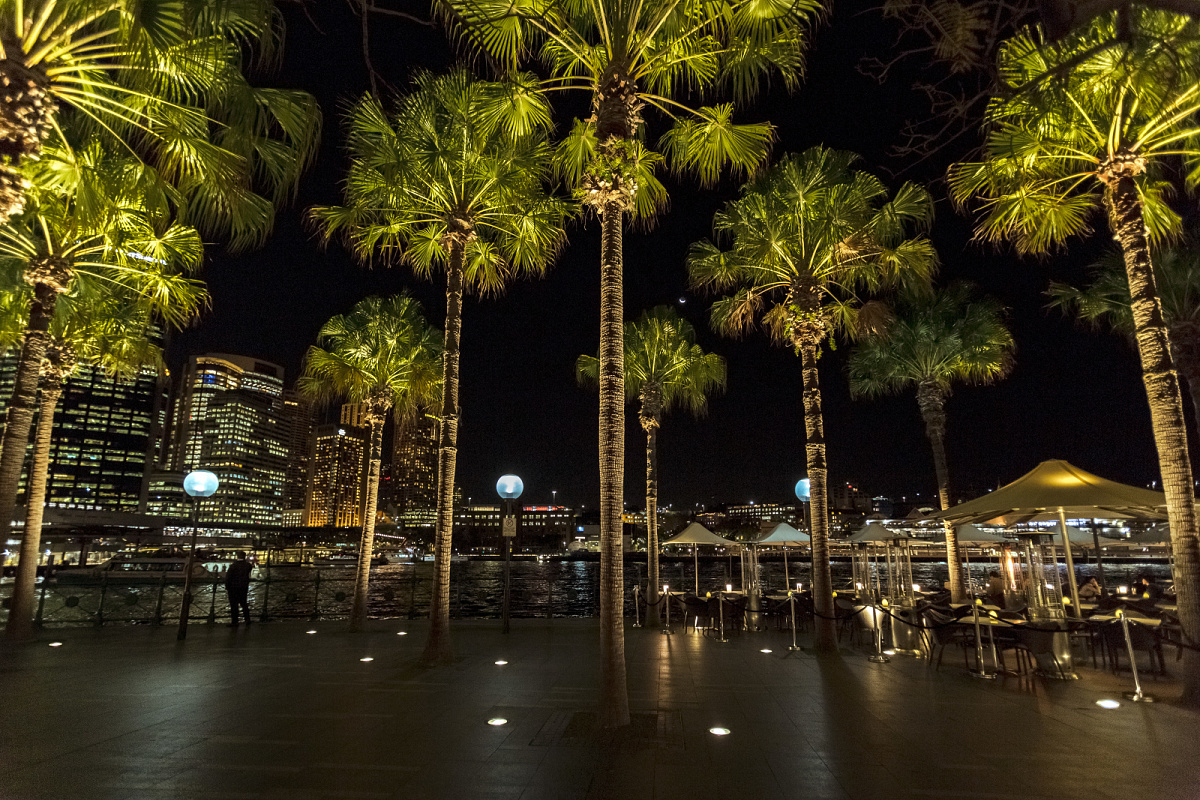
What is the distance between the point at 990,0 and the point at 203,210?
27.7 feet

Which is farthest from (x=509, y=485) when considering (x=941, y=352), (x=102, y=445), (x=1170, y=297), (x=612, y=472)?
(x=102, y=445)

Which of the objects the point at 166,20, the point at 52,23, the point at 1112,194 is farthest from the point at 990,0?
the point at 52,23

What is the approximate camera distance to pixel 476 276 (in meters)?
13.8

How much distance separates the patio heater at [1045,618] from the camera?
949 cm

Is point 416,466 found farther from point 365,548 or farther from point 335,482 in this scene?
point 335,482

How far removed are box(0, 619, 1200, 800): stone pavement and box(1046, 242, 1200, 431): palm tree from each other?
13127 mm

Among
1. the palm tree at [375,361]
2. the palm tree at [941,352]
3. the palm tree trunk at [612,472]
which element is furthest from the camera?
the palm tree at [941,352]

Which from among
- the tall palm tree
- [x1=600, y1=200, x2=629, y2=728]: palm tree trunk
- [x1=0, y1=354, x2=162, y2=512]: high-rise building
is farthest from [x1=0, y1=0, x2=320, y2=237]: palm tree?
[x1=0, y1=354, x2=162, y2=512]: high-rise building

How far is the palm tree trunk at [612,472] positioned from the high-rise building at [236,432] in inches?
4213

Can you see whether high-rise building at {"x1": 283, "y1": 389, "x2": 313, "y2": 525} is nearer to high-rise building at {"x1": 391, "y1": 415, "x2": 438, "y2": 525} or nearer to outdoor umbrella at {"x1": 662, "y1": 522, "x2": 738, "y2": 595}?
high-rise building at {"x1": 391, "y1": 415, "x2": 438, "y2": 525}

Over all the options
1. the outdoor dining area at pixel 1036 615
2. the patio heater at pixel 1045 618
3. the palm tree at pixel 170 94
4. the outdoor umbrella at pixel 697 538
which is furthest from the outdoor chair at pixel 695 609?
the palm tree at pixel 170 94

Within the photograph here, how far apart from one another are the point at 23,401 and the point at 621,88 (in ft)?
40.0

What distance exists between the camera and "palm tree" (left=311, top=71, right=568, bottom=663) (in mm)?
10859

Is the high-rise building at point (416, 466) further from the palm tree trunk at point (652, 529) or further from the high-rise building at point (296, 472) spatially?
the high-rise building at point (296, 472)
